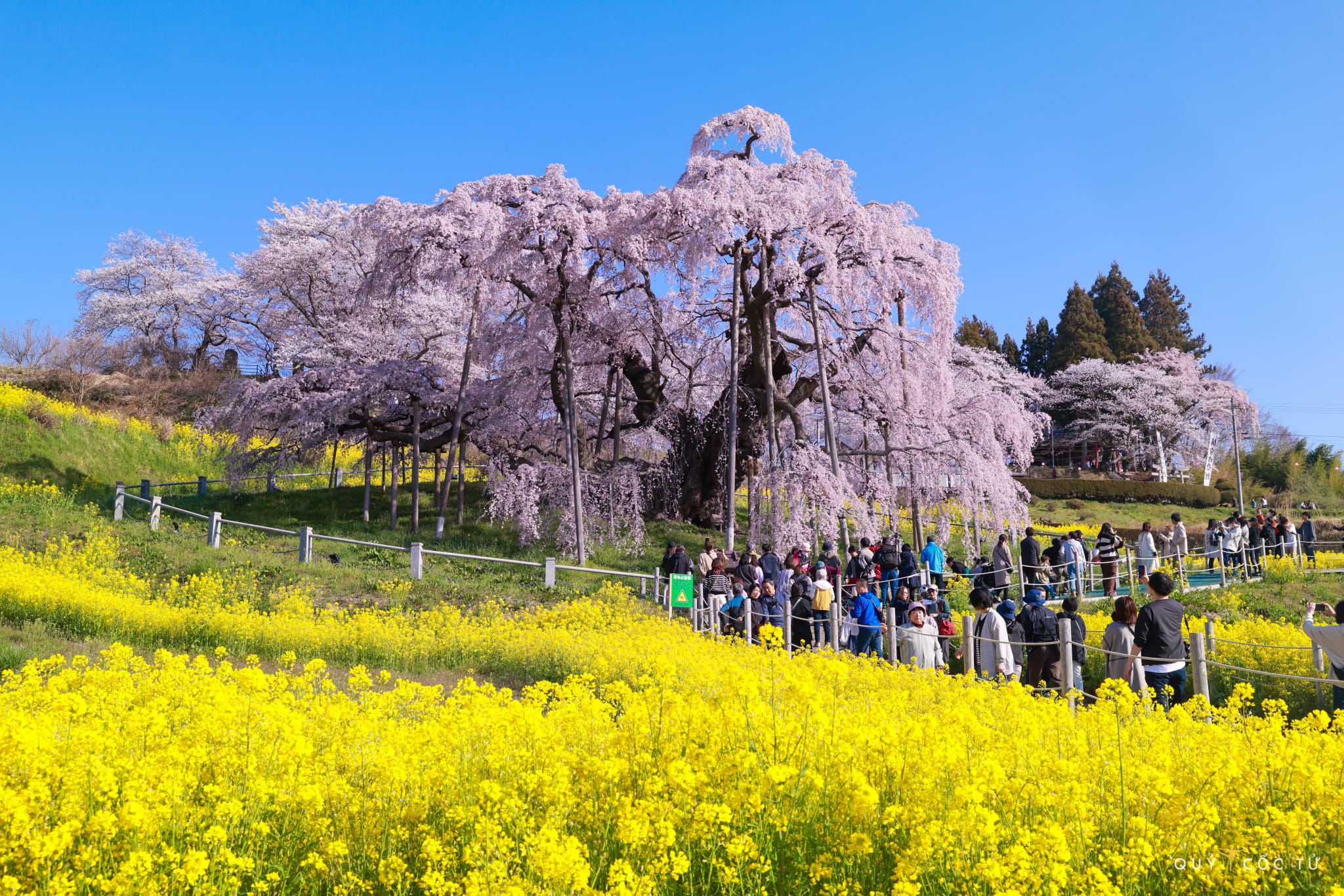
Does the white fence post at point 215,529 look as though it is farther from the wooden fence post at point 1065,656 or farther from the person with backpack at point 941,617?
the wooden fence post at point 1065,656

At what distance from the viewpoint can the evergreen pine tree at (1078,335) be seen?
50719 mm

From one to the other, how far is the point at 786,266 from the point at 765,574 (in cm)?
774

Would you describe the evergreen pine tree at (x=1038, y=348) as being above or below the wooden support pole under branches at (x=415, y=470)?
above

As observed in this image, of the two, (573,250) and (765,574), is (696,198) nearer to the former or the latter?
(573,250)

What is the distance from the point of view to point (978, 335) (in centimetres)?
5659

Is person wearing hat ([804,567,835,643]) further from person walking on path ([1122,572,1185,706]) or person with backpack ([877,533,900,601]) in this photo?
person walking on path ([1122,572,1185,706])

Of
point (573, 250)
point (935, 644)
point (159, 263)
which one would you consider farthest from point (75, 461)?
point (935, 644)

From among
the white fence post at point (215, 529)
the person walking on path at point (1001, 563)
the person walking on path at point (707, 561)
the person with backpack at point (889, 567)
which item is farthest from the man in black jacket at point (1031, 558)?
the white fence post at point (215, 529)

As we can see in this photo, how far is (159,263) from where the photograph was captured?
138 feet

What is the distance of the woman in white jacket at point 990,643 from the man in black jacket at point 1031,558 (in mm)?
6393

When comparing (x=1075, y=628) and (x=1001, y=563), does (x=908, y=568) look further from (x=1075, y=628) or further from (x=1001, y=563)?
(x=1075, y=628)

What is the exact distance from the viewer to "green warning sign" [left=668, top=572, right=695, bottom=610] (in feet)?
44.1

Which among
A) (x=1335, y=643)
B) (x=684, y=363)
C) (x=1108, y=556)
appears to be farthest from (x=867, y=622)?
(x=684, y=363)

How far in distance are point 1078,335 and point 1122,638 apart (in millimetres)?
50104
